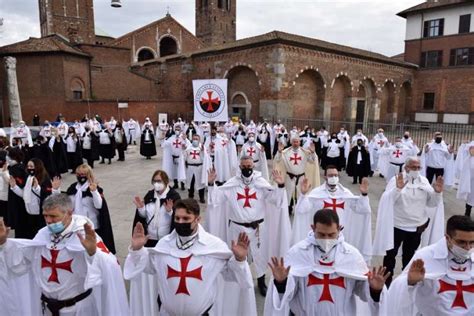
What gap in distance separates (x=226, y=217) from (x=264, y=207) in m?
0.61

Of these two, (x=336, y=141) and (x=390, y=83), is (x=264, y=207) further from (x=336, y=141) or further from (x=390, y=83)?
(x=390, y=83)

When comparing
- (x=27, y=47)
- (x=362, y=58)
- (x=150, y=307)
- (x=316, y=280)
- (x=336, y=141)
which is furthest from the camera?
(x=362, y=58)

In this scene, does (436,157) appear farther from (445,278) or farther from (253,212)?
(445,278)

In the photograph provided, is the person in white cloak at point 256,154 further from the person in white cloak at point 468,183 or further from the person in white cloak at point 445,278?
the person in white cloak at point 445,278

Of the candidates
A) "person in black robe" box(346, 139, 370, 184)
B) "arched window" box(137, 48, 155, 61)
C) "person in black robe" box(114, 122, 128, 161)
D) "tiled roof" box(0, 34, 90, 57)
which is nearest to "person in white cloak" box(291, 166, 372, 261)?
"person in black robe" box(346, 139, 370, 184)

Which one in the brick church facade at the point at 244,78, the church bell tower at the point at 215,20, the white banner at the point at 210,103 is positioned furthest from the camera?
the church bell tower at the point at 215,20

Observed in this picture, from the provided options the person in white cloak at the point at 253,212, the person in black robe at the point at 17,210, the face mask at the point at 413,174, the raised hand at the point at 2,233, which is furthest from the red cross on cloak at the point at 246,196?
the person in black robe at the point at 17,210

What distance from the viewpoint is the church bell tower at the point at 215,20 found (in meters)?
53.8

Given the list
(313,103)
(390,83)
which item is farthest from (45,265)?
(390,83)

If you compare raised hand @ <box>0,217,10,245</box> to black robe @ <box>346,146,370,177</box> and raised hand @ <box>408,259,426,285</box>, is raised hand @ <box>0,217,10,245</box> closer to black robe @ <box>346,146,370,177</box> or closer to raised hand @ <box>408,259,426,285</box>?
raised hand @ <box>408,259,426,285</box>

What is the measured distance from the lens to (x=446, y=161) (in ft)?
34.7

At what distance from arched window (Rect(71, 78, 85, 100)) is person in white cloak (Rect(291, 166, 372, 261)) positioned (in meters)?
28.4

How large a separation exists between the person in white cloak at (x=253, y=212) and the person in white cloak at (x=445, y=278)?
2.35 m

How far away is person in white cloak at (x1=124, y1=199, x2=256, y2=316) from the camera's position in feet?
10.1
